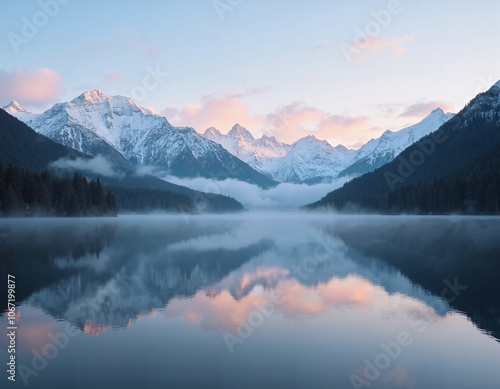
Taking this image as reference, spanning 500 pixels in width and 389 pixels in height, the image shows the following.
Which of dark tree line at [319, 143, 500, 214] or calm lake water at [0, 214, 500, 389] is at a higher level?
dark tree line at [319, 143, 500, 214]

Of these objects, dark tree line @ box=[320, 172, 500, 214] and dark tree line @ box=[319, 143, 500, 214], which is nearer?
dark tree line @ box=[320, 172, 500, 214]

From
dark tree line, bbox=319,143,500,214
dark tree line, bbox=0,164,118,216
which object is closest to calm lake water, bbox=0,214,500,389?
dark tree line, bbox=0,164,118,216

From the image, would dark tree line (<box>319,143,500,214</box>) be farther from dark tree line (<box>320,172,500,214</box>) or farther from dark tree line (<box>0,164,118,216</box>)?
dark tree line (<box>0,164,118,216</box>)

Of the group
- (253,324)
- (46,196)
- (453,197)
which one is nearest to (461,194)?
(453,197)

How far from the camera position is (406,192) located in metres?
178

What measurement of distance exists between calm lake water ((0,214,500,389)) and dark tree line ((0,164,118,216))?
73688mm

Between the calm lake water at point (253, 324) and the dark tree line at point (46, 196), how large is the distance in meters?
73.7

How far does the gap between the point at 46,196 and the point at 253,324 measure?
109 meters

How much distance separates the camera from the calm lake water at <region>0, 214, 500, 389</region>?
14680mm

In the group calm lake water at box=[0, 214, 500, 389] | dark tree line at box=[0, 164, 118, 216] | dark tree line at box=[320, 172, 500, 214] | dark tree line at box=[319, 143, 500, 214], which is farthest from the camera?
dark tree line at box=[319, 143, 500, 214]

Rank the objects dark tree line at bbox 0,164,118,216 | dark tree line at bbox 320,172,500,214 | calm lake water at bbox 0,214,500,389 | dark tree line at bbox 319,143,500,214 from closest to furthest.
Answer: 1. calm lake water at bbox 0,214,500,389
2. dark tree line at bbox 0,164,118,216
3. dark tree line at bbox 320,172,500,214
4. dark tree line at bbox 319,143,500,214

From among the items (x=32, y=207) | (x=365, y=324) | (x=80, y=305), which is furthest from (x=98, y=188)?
(x=365, y=324)

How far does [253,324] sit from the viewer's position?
2097cm

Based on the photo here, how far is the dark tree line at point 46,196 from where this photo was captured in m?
102
